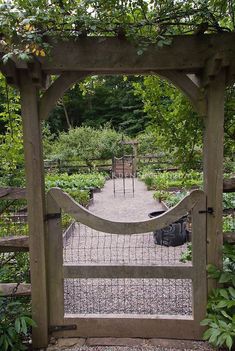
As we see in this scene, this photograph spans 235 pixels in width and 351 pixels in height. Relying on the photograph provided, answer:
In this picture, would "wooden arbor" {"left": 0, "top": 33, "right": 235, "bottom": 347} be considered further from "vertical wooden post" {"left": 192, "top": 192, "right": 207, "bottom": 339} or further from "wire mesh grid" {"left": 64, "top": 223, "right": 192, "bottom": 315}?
"wire mesh grid" {"left": 64, "top": 223, "right": 192, "bottom": 315}

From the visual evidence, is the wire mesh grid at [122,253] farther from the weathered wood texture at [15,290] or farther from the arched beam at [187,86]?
the arched beam at [187,86]

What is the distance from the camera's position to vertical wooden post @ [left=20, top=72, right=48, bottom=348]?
2531 millimetres

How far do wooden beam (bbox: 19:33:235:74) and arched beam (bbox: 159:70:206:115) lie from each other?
0.21 ft

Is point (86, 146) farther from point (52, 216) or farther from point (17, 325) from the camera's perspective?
point (17, 325)

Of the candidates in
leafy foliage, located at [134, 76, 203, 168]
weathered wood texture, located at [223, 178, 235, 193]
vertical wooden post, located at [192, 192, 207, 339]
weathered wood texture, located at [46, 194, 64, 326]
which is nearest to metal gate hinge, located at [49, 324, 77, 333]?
weathered wood texture, located at [46, 194, 64, 326]

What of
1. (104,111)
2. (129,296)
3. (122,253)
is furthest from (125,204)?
(104,111)

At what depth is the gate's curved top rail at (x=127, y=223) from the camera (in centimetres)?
269

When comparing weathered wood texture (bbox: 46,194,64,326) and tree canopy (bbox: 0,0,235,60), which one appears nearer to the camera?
tree canopy (bbox: 0,0,235,60)

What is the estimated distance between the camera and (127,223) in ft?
8.83

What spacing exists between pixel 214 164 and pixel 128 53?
1068 mm

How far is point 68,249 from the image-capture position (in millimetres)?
5797

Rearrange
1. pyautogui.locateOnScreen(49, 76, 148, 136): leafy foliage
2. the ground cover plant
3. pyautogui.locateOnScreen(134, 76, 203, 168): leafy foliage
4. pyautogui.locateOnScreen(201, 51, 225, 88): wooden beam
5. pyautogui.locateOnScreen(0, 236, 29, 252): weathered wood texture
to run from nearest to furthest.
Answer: pyautogui.locateOnScreen(201, 51, 225, 88): wooden beam, pyautogui.locateOnScreen(0, 236, 29, 252): weathered wood texture, pyautogui.locateOnScreen(134, 76, 203, 168): leafy foliage, the ground cover plant, pyautogui.locateOnScreen(49, 76, 148, 136): leafy foliage

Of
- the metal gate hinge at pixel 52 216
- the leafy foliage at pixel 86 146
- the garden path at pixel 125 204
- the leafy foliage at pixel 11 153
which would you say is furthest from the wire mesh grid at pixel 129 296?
the leafy foliage at pixel 86 146

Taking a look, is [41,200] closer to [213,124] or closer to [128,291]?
[213,124]
